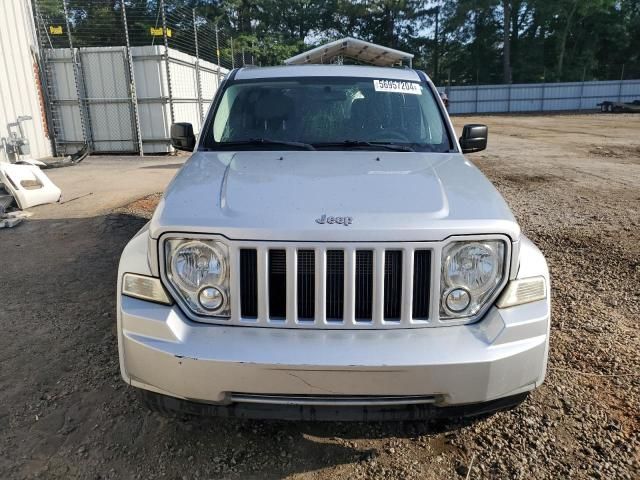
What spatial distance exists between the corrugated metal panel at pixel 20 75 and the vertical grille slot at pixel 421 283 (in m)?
11.7

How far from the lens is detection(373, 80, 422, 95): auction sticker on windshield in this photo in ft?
12.6

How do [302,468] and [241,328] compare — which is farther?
[302,468]

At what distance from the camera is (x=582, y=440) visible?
8.29 ft

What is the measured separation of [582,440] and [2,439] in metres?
2.88

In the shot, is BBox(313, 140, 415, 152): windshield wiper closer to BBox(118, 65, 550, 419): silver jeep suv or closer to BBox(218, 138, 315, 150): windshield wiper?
BBox(218, 138, 315, 150): windshield wiper

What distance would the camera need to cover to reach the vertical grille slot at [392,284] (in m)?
2.15

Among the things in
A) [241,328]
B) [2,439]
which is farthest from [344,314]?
[2,439]

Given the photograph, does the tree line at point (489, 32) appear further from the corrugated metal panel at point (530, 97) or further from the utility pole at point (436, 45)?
the corrugated metal panel at point (530, 97)

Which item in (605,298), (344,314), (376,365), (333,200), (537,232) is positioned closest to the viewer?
(376,365)

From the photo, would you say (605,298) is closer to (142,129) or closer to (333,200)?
(333,200)

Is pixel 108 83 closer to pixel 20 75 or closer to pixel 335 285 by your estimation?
pixel 20 75

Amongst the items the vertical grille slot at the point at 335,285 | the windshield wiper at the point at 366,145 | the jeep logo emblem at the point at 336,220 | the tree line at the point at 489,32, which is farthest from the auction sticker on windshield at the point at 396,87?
the tree line at the point at 489,32

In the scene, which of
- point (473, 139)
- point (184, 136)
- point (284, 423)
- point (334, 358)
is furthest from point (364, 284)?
point (184, 136)

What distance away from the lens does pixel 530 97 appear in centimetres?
4522
